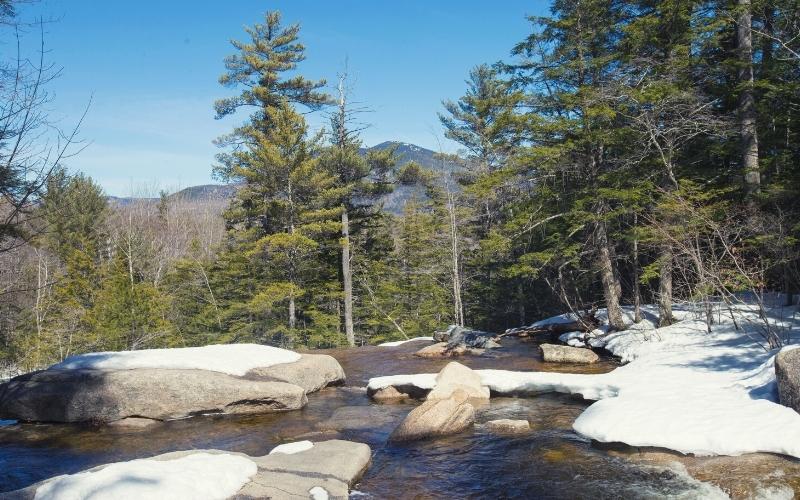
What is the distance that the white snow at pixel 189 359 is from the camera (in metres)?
9.64

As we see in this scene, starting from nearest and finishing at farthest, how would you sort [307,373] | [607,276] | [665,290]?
[307,373] < [665,290] < [607,276]

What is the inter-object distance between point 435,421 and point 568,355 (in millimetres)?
6817

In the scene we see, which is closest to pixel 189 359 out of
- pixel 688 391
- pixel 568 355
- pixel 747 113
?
pixel 688 391

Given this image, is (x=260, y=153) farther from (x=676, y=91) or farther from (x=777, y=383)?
(x=777, y=383)

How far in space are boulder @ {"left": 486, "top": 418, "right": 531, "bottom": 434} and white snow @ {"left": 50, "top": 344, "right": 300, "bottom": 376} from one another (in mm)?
5306

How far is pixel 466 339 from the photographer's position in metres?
17.0

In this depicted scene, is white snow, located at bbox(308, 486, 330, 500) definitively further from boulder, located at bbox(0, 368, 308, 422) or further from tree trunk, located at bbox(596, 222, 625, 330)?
tree trunk, located at bbox(596, 222, 625, 330)

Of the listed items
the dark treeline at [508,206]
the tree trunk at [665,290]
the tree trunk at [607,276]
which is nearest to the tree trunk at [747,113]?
the dark treeline at [508,206]

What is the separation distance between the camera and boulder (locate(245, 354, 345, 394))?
34.2ft

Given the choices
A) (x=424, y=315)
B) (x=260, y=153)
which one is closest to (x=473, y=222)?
(x=424, y=315)

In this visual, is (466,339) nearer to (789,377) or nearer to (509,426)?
(509,426)

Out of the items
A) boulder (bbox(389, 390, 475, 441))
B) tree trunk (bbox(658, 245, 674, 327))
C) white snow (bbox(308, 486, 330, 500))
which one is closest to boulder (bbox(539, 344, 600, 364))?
tree trunk (bbox(658, 245, 674, 327))

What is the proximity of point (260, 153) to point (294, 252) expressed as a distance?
4463 mm

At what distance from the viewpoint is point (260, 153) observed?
19641mm
